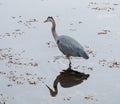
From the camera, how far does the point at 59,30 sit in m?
25.6

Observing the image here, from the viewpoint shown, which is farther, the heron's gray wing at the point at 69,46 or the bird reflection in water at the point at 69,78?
the heron's gray wing at the point at 69,46

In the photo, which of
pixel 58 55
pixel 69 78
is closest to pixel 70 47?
pixel 69 78

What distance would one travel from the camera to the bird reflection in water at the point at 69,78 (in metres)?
17.8

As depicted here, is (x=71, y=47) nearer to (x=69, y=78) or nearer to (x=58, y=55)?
(x=69, y=78)

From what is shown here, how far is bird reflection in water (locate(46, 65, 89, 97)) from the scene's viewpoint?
17.8 m

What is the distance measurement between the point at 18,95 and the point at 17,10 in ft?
49.0

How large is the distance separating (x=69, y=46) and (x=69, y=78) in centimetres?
170

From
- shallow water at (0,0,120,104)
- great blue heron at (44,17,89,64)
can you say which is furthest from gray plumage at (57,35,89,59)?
shallow water at (0,0,120,104)

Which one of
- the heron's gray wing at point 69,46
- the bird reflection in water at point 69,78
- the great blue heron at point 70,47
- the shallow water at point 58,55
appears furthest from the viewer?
the heron's gray wing at point 69,46

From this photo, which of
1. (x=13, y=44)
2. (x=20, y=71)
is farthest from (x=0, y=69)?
(x=13, y=44)

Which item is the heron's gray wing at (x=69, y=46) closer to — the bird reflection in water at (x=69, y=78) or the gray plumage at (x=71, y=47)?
the gray plumage at (x=71, y=47)

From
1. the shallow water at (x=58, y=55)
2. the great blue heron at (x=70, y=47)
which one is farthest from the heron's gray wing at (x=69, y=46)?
the shallow water at (x=58, y=55)

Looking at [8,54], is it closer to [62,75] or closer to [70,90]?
[62,75]

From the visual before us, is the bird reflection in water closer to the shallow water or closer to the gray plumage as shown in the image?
the shallow water
